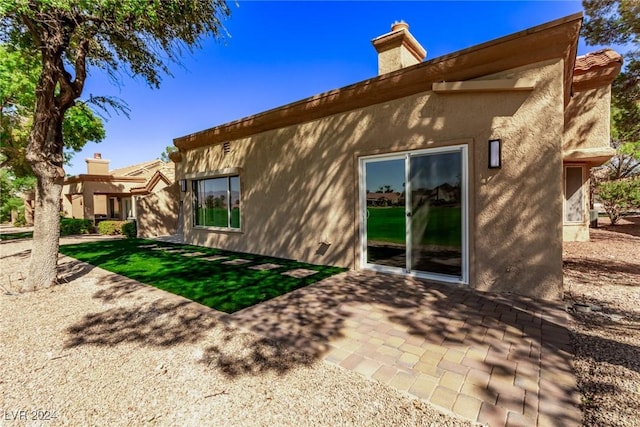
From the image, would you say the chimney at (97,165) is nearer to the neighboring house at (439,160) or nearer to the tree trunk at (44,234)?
the neighboring house at (439,160)

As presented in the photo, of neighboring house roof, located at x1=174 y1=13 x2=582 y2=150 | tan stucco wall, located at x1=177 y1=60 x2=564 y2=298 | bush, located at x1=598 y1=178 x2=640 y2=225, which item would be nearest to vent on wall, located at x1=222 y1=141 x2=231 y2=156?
tan stucco wall, located at x1=177 y1=60 x2=564 y2=298

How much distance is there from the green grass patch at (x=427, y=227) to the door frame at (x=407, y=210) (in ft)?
0.39

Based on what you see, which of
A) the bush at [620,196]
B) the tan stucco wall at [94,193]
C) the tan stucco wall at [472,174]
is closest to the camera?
the tan stucco wall at [472,174]

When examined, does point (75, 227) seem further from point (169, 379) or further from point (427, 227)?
point (427, 227)

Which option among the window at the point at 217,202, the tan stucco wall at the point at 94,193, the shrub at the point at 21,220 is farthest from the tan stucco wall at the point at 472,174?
the shrub at the point at 21,220

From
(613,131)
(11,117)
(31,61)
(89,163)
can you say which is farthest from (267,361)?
(89,163)

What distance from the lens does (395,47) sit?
319 inches

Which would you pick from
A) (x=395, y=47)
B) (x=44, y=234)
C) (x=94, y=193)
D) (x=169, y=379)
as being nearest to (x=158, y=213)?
(x=94, y=193)

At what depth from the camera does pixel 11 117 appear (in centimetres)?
1424

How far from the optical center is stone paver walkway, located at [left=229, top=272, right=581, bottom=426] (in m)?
2.48

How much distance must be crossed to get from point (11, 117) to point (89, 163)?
450 inches

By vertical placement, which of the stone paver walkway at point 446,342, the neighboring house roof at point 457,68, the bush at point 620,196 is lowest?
the stone paver walkway at point 446,342

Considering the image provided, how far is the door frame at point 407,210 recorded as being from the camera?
5531 millimetres

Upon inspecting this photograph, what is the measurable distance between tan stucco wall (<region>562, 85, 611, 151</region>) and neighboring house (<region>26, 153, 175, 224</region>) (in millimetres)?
21962
